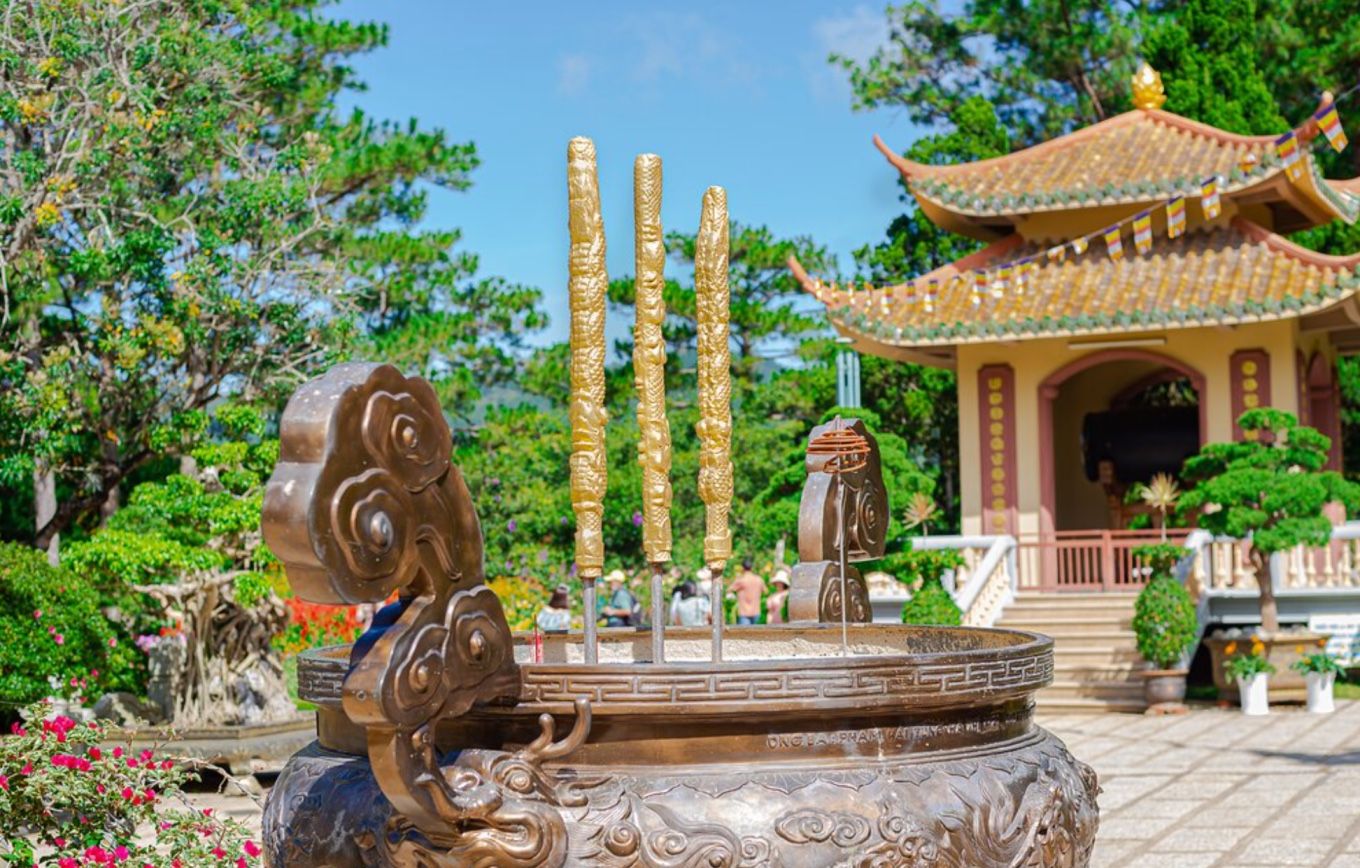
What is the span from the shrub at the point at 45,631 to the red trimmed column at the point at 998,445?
8663 mm

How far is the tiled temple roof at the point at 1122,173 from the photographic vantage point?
1434cm

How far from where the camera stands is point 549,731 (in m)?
2.33

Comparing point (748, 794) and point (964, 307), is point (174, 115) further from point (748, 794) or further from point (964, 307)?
point (748, 794)

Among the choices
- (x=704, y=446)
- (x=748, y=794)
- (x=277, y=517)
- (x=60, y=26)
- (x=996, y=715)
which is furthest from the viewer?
(x=60, y=26)

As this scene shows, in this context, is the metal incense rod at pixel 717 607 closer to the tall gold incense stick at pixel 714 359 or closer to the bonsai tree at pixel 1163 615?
the tall gold incense stick at pixel 714 359

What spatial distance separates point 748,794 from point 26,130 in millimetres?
10604

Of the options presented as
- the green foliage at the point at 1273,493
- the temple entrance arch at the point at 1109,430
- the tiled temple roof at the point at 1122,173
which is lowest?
the green foliage at the point at 1273,493

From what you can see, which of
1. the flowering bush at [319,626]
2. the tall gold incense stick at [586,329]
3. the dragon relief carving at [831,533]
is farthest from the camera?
the flowering bush at [319,626]

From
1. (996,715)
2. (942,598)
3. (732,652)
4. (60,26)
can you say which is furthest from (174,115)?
(996,715)

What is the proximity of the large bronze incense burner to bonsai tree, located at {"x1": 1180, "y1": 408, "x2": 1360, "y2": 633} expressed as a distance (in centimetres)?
890

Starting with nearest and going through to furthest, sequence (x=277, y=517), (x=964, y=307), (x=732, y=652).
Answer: (x=277, y=517)
(x=732, y=652)
(x=964, y=307)

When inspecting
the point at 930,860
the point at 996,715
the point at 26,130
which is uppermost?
the point at 26,130

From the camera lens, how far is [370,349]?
1254cm

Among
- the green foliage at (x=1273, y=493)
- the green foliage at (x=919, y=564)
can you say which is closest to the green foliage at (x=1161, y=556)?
the green foliage at (x=1273, y=493)
